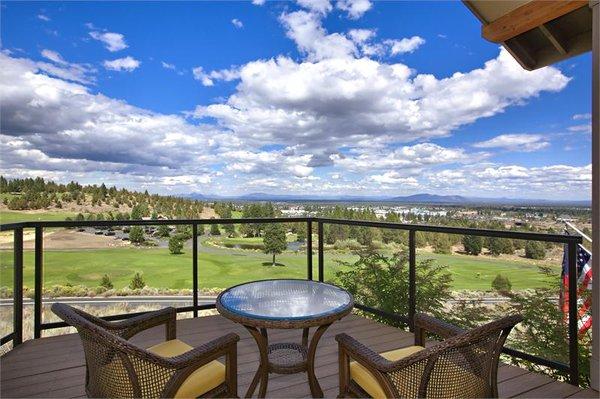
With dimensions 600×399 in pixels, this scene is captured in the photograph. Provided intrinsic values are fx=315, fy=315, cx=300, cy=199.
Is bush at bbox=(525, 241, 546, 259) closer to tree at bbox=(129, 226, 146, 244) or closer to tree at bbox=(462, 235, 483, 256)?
tree at bbox=(462, 235, 483, 256)

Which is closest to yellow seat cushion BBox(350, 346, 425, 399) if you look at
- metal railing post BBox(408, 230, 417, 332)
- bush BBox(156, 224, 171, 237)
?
metal railing post BBox(408, 230, 417, 332)

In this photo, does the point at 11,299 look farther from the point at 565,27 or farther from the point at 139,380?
the point at 565,27

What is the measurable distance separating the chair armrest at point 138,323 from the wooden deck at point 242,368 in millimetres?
777

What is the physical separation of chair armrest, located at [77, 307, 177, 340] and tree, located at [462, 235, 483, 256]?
316 centimetres

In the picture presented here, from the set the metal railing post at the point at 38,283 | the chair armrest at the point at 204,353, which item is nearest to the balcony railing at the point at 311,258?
the metal railing post at the point at 38,283

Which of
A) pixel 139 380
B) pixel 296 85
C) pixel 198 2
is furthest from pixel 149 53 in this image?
pixel 139 380

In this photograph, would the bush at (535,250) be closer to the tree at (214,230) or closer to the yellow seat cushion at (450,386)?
the yellow seat cushion at (450,386)

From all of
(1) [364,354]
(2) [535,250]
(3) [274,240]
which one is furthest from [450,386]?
(3) [274,240]

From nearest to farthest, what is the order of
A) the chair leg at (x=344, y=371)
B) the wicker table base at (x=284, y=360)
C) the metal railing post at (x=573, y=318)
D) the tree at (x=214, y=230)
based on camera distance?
the chair leg at (x=344, y=371) < the wicker table base at (x=284, y=360) < the metal railing post at (x=573, y=318) < the tree at (x=214, y=230)

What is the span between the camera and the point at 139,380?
1.39 metres

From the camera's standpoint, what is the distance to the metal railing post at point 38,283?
3.39 metres

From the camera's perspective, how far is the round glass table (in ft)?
6.83

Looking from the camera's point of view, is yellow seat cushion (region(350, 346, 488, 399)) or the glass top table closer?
yellow seat cushion (region(350, 346, 488, 399))

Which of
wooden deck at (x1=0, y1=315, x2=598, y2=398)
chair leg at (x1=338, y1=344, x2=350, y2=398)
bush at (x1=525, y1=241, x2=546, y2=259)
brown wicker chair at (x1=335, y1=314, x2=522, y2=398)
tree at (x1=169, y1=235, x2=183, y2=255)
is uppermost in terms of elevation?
bush at (x1=525, y1=241, x2=546, y2=259)
